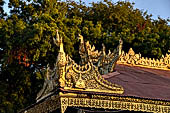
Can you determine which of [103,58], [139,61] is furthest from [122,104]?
[139,61]

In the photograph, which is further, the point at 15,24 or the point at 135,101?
the point at 15,24

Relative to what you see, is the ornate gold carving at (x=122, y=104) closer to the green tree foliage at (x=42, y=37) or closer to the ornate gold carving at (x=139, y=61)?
the ornate gold carving at (x=139, y=61)

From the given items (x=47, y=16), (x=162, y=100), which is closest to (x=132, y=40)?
(x=47, y=16)

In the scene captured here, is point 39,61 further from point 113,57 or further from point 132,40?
point 113,57

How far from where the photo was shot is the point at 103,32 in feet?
70.7

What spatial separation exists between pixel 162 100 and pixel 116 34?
13401 mm

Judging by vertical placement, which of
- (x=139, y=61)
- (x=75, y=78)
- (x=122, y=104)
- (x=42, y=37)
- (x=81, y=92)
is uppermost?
(x=42, y=37)

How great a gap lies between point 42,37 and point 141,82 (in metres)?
8.92

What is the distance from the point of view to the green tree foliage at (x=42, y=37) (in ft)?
57.0

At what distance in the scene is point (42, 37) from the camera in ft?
57.0

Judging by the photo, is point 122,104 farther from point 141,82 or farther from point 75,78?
point 141,82

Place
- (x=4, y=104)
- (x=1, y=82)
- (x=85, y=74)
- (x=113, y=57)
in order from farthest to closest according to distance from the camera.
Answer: (x=1, y=82) < (x=4, y=104) < (x=113, y=57) < (x=85, y=74)

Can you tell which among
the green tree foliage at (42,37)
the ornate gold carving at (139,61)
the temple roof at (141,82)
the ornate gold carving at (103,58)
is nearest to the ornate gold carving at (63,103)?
the temple roof at (141,82)

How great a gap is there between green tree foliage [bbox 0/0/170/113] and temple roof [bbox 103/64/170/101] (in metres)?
7.32
